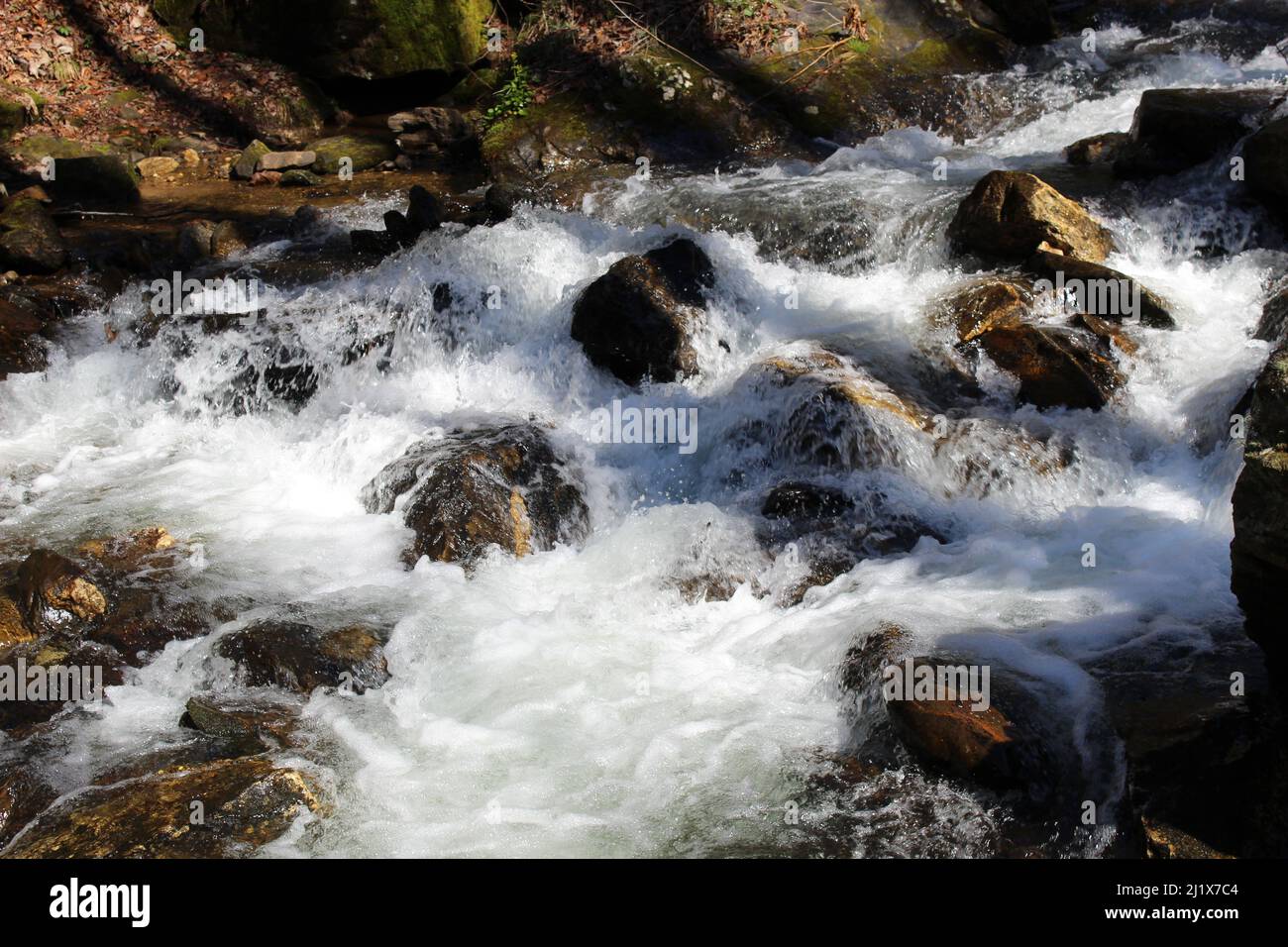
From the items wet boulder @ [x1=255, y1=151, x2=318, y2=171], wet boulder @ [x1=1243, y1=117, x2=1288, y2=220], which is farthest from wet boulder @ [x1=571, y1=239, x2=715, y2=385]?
wet boulder @ [x1=255, y1=151, x2=318, y2=171]

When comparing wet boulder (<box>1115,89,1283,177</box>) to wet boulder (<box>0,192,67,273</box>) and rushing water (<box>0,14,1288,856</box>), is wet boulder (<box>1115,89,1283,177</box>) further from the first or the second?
wet boulder (<box>0,192,67,273</box>)

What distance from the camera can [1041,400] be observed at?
6922 mm

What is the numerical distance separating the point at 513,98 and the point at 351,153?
1.90 meters

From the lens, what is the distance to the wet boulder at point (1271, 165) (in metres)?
8.06

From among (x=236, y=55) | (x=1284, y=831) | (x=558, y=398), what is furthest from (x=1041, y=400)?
(x=236, y=55)

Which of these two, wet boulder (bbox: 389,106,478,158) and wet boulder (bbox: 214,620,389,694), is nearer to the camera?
wet boulder (bbox: 214,620,389,694)

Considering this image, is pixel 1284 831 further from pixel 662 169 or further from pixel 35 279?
pixel 35 279

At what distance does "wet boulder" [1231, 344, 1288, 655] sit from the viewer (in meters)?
3.39

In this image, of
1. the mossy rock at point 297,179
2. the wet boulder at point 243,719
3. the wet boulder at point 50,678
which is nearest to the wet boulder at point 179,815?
the wet boulder at point 243,719

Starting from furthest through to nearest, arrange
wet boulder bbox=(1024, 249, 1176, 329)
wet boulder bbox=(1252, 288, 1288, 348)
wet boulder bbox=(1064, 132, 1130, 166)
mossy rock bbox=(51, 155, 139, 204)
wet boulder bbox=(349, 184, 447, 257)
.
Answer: mossy rock bbox=(51, 155, 139, 204)
wet boulder bbox=(1064, 132, 1130, 166)
wet boulder bbox=(349, 184, 447, 257)
wet boulder bbox=(1024, 249, 1176, 329)
wet boulder bbox=(1252, 288, 1288, 348)

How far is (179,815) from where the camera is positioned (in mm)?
3996

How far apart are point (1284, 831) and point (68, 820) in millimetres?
4253

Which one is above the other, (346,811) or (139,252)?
(139,252)

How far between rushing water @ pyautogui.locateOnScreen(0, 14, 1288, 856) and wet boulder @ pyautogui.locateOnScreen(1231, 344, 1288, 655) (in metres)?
0.86
